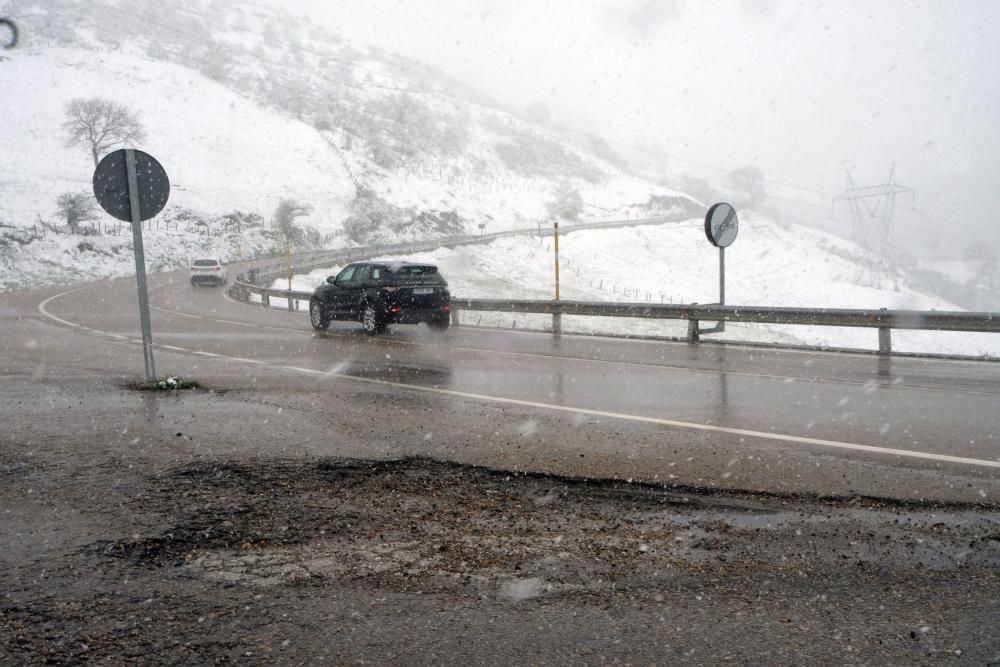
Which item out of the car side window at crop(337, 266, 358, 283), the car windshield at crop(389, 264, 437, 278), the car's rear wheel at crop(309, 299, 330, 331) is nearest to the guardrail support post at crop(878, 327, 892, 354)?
the car windshield at crop(389, 264, 437, 278)

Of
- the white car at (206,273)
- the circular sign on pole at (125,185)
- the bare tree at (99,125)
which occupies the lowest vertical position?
the white car at (206,273)

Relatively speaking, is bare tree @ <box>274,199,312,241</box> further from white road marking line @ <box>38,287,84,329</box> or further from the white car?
white road marking line @ <box>38,287,84,329</box>

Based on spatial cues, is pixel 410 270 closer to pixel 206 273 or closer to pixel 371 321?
pixel 371 321

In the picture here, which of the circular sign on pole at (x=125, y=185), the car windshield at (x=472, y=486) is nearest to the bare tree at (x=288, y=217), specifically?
the car windshield at (x=472, y=486)

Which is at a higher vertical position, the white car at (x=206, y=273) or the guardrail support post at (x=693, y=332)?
the white car at (x=206, y=273)

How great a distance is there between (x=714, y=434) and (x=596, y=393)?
7.37ft

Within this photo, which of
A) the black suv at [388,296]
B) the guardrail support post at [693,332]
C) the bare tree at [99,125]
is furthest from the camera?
the bare tree at [99,125]

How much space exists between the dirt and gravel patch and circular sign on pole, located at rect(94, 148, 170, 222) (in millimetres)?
4542

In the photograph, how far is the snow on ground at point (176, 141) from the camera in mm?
60656

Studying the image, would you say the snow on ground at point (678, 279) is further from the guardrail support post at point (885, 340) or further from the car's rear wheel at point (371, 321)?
the guardrail support post at point (885, 340)

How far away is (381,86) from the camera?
395 feet

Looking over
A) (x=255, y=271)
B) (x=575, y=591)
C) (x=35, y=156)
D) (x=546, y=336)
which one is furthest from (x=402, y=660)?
(x=35, y=156)

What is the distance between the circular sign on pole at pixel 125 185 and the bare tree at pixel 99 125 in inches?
2481

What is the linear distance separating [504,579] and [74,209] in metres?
54.3
